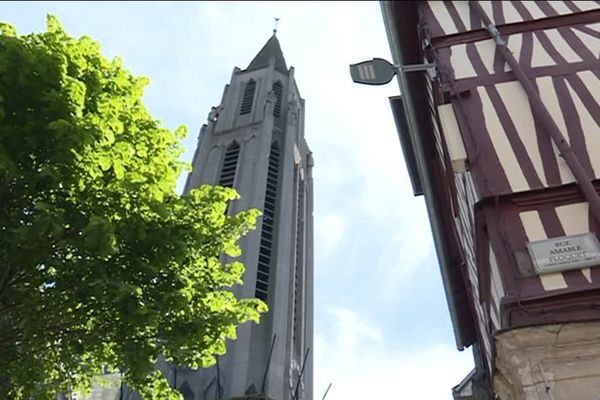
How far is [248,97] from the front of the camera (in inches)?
1690

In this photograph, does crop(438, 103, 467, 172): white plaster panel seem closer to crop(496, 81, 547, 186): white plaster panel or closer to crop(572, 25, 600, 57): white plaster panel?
crop(496, 81, 547, 186): white plaster panel

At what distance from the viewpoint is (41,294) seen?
614cm

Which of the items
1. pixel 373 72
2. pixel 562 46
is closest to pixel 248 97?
pixel 562 46

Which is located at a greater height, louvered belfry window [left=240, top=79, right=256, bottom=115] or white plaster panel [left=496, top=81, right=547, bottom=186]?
louvered belfry window [left=240, top=79, right=256, bottom=115]

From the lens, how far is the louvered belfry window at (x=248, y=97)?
41.2 m

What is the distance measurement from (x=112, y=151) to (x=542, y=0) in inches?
300

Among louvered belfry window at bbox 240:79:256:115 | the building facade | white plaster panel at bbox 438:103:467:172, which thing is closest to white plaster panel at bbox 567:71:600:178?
the building facade

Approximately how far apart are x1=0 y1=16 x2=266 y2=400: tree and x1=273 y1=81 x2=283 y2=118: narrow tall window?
33.7 m

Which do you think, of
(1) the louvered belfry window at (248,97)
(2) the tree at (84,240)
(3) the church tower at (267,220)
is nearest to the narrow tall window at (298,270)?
(3) the church tower at (267,220)

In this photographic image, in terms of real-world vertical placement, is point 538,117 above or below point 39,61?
above

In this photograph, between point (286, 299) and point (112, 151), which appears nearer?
point (112, 151)

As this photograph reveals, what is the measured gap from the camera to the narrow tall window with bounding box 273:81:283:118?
4068cm

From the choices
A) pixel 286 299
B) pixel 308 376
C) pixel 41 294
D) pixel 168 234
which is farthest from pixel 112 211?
pixel 308 376

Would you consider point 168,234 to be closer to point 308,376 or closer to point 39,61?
point 39,61
